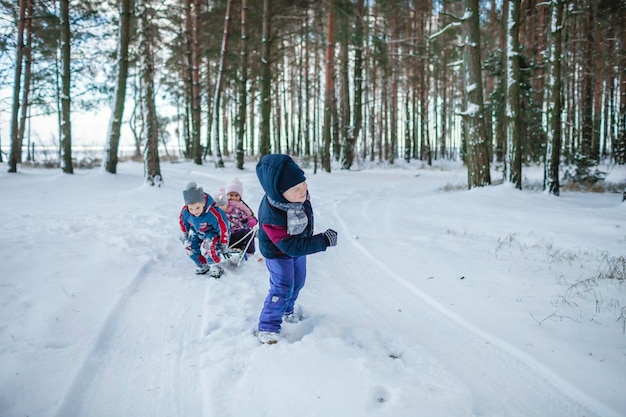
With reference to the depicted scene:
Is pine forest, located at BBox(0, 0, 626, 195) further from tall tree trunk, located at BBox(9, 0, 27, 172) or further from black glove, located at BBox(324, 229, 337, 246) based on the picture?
black glove, located at BBox(324, 229, 337, 246)

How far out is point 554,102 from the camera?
31.4ft

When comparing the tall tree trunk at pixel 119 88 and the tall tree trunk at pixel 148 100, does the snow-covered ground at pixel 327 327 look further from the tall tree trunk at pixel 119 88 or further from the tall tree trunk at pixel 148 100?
the tall tree trunk at pixel 119 88

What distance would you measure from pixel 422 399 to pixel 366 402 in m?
0.32

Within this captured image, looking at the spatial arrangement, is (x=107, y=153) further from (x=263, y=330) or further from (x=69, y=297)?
(x=263, y=330)

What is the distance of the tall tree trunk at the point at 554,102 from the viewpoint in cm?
929

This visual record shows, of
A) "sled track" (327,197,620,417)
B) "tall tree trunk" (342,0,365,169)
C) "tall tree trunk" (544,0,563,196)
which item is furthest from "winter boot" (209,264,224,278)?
"tall tree trunk" (342,0,365,169)

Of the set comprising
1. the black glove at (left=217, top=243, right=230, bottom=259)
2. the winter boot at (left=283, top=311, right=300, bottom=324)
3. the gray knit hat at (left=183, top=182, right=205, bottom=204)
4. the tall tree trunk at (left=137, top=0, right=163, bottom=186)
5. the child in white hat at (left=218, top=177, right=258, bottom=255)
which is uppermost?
the tall tree trunk at (left=137, top=0, right=163, bottom=186)

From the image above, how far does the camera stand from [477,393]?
7.06 feet

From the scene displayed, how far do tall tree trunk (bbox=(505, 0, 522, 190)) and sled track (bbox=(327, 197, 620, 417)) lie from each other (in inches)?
292

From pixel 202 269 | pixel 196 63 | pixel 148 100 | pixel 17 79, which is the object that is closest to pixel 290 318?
pixel 202 269

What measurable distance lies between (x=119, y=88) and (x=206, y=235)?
8509 millimetres

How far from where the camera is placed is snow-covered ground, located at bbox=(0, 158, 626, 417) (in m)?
2.12

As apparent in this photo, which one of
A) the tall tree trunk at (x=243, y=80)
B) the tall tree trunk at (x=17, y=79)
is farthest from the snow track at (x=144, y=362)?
the tall tree trunk at (x=243, y=80)

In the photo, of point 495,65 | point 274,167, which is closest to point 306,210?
point 274,167
